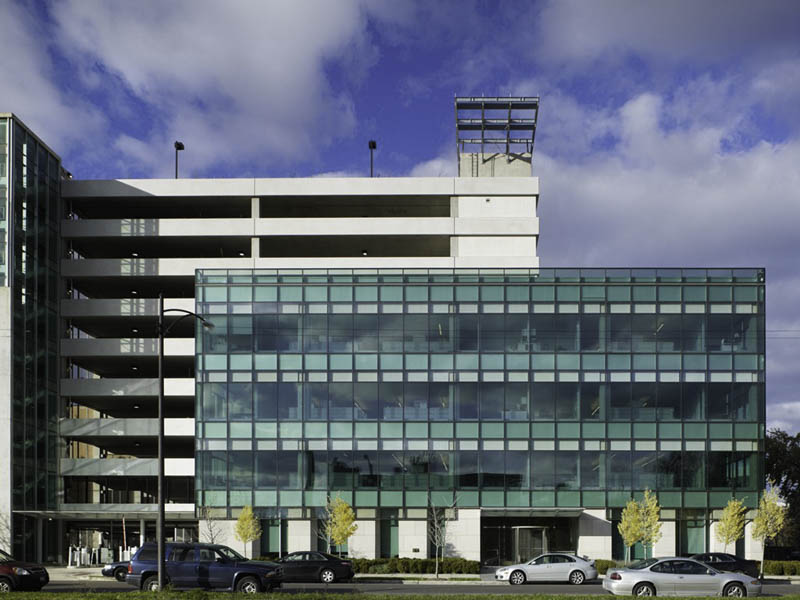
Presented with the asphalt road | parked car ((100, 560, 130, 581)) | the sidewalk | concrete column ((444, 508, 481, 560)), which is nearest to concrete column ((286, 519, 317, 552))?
concrete column ((444, 508, 481, 560))

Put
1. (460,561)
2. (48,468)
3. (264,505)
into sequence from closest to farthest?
1. (460,561)
2. (264,505)
3. (48,468)

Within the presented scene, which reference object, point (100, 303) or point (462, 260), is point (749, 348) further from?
point (100, 303)

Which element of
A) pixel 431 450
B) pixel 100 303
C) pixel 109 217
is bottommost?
pixel 431 450

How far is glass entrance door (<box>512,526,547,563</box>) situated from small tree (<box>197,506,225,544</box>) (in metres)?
17.5

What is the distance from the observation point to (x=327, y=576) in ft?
132

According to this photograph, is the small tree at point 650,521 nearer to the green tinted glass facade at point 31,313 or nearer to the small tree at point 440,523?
the small tree at point 440,523

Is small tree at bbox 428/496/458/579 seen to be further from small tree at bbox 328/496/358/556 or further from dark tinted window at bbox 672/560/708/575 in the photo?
dark tinted window at bbox 672/560/708/575

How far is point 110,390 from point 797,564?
141 ft

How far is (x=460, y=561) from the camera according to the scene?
159 ft

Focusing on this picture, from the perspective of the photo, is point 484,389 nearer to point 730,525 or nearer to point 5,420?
point 730,525

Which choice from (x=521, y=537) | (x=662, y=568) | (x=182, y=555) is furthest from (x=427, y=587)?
(x=521, y=537)

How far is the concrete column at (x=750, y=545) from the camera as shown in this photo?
54688 millimetres

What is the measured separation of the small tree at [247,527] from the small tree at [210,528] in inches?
76.9

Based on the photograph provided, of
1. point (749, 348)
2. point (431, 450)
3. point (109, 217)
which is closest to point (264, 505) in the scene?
point (431, 450)
